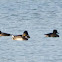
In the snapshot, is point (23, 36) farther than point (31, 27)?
No

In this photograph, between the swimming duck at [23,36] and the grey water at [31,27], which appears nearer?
the grey water at [31,27]

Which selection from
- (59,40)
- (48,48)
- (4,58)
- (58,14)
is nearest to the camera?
(4,58)

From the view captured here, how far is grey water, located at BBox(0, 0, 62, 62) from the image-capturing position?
3109 centimetres

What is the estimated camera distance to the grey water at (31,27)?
31.1 meters

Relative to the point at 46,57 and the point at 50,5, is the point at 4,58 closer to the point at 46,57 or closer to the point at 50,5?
the point at 46,57

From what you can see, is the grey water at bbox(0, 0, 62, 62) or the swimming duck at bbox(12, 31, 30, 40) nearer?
the grey water at bbox(0, 0, 62, 62)

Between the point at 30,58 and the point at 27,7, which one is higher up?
the point at 27,7

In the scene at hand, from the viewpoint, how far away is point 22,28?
3928 cm

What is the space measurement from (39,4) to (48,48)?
19406 mm

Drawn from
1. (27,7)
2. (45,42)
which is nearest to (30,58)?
(45,42)

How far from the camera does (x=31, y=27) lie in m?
39.5

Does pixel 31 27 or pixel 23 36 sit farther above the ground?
pixel 31 27

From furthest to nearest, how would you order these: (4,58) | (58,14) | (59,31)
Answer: (58,14)
(59,31)
(4,58)

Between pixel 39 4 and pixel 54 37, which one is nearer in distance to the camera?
pixel 54 37
